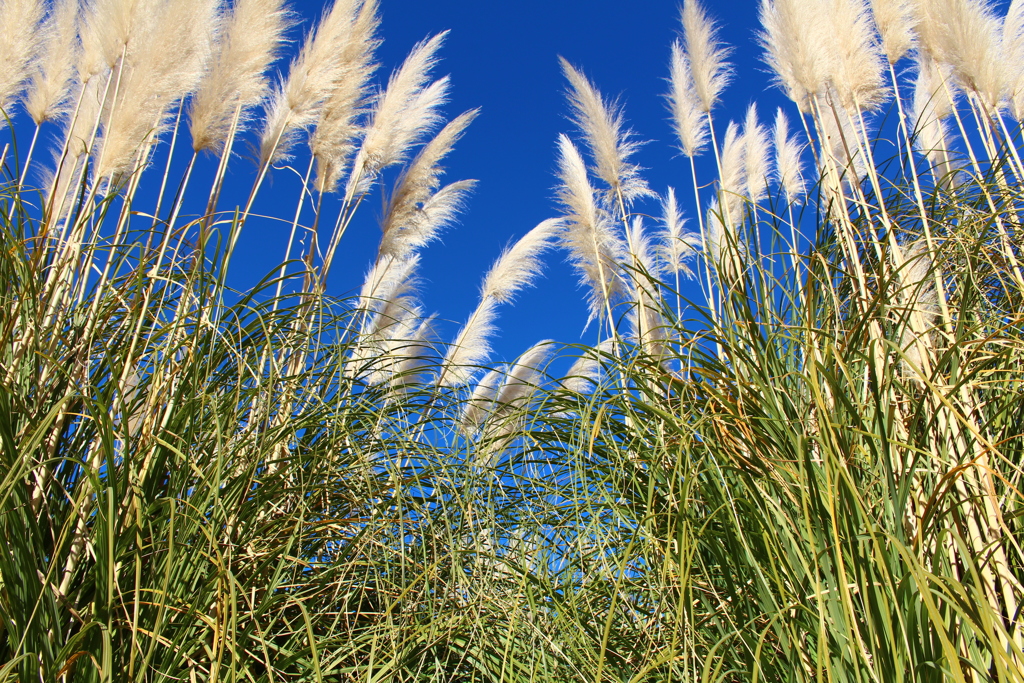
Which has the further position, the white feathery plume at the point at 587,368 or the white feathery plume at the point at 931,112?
the white feathery plume at the point at 931,112

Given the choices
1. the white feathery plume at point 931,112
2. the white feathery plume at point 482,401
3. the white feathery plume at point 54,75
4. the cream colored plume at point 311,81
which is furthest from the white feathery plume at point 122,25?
the white feathery plume at point 931,112

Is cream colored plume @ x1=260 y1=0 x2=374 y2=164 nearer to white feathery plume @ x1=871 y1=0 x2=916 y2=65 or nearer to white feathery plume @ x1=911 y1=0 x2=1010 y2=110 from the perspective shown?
white feathery plume @ x1=871 y1=0 x2=916 y2=65

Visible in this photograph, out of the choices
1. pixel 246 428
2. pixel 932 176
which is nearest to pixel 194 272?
pixel 246 428

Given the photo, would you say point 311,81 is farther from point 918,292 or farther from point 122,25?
point 918,292

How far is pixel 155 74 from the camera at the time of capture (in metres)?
2.30

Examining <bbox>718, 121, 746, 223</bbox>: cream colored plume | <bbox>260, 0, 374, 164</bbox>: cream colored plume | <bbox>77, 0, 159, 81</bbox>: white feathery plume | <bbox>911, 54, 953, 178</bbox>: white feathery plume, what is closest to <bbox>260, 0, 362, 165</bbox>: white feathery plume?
<bbox>260, 0, 374, 164</bbox>: cream colored plume

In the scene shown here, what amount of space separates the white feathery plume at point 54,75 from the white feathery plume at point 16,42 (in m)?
0.12

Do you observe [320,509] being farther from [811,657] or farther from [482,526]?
[811,657]

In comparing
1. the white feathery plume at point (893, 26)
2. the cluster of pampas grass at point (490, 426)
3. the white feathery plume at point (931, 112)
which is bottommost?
the cluster of pampas grass at point (490, 426)

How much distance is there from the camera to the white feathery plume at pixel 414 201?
3295 millimetres

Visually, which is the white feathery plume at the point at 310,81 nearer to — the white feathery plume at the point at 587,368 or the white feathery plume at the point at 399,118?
the white feathery plume at the point at 399,118

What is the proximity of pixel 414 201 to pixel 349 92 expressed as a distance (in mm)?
613

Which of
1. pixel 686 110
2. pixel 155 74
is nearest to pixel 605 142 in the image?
pixel 686 110

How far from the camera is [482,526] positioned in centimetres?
209
